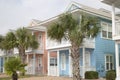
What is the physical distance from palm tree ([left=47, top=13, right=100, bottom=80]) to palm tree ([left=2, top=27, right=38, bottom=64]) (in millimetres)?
12171

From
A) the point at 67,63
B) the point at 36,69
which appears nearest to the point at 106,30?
the point at 67,63

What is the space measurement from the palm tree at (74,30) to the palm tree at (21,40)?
12.2 metres

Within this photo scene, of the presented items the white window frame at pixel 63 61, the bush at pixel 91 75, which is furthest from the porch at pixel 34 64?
the bush at pixel 91 75

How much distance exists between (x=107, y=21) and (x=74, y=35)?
35.3 ft

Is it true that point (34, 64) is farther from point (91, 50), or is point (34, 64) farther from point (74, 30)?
point (74, 30)

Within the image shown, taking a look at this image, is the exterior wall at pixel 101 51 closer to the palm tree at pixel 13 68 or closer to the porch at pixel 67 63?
the porch at pixel 67 63

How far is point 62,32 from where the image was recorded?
2003 centimetres

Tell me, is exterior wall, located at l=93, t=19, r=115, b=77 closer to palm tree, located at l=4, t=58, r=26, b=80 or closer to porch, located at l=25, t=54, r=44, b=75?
palm tree, located at l=4, t=58, r=26, b=80

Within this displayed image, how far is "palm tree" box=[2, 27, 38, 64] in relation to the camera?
3167 cm

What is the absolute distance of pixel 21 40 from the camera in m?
31.8

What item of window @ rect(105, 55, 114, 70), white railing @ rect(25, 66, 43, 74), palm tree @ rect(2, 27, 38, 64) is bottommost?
white railing @ rect(25, 66, 43, 74)

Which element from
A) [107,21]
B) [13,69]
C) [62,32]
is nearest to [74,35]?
[62,32]

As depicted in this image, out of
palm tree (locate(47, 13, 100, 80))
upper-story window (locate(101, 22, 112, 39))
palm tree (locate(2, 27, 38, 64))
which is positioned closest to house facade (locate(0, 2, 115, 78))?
upper-story window (locate(101, 22, 112, 39))

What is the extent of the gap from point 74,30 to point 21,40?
45.8ft
